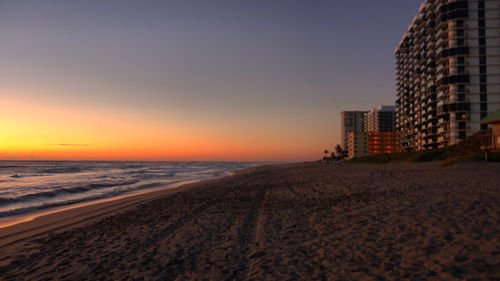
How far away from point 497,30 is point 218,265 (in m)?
107

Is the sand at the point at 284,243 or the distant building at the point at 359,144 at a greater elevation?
the distant building at the point at 359,144

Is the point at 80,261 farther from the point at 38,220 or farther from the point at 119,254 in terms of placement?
the point at 38,220

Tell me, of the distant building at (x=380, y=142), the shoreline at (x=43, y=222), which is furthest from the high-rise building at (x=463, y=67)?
the shoreline at (x=43, y=222)

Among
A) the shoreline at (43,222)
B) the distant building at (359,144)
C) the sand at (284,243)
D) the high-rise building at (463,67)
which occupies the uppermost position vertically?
the high-rise building at (463,67)

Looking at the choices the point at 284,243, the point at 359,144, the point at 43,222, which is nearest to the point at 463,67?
the point at 359,144

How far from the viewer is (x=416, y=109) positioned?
10794 centimetres

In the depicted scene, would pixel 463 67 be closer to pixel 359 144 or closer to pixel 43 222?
pixel 359 144

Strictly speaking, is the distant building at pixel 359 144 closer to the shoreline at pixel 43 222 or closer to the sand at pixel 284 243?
the sand at pixel 284 243

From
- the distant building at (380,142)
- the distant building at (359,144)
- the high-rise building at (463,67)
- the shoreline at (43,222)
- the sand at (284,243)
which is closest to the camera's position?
the sand at (284,243)

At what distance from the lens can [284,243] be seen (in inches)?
282

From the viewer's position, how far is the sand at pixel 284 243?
543 centimetres

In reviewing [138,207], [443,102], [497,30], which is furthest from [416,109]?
[138,207]

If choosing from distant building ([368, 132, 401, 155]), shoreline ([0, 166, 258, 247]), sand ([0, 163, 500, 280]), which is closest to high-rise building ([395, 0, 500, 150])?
distant building ([368, 132, 401, 155])

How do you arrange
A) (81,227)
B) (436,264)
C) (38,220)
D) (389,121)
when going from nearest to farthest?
(436,264) → (81,227) → (38,220) → (389,121)
